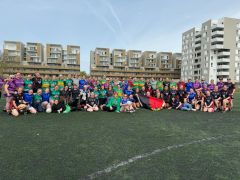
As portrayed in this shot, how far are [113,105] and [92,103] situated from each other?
111 centimetres

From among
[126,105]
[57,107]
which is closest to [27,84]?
[57,107]

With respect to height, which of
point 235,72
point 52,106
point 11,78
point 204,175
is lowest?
point 204,175

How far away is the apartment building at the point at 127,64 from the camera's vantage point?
8856 cm

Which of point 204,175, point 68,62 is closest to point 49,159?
point 204,175

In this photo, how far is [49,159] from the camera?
13.6 ft

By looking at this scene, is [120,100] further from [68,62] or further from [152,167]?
[68,62]

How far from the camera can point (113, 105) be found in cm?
1055

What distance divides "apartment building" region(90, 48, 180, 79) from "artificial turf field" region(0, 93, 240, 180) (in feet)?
260

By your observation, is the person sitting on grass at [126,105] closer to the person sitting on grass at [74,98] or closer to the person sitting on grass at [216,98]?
the person sitting on grass at [74,98]

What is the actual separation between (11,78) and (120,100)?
214 inches

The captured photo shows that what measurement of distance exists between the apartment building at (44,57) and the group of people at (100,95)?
6861 cm

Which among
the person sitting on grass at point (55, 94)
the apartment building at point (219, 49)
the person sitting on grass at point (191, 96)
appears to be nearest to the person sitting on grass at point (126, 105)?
the person sitting on grass at point (55, 94)

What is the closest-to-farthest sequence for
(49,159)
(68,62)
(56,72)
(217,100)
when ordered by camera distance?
1. (49,159)
2. (217,100)
3. (56,72)
4. (68,62)

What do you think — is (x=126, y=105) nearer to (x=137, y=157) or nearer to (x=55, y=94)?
(x=55, y=94)
